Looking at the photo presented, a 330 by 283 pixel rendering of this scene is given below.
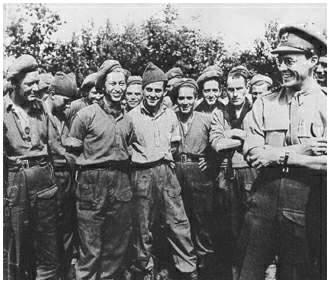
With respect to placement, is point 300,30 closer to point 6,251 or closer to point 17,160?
point 17,160

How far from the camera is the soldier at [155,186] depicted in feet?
17.9

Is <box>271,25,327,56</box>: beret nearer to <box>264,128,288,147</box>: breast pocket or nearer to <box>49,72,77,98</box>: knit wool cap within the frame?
<box>264,128,288,147</box>: breast pocket

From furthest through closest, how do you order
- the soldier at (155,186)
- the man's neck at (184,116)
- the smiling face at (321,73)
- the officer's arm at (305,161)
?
1. the man's neck at (184,116)
2. the soldier at (155,186)
3. the smiling face at (321,73)
4. the officer's arm at (305,161)

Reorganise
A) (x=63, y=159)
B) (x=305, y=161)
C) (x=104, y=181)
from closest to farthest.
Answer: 1. (x=305, y=161)
2. (x=104, y=181)
3. (x=63, y=159)

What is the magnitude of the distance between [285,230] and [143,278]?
4.71ft

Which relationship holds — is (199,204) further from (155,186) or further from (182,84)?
(182,84)

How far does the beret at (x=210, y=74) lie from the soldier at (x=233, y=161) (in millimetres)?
112

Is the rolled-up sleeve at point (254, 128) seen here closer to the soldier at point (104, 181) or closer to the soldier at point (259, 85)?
the soldier at point (259, 85)

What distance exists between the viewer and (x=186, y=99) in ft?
18.2

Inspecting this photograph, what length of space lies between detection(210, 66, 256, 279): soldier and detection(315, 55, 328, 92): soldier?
0.67m

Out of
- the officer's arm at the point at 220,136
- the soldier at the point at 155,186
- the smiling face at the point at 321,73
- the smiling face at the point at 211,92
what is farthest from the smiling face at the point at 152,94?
the smiling face at the point at 321,73

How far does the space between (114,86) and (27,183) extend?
123 cm

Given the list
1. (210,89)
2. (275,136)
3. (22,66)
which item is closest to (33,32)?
(22,66)

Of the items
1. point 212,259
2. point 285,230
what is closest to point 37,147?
point 212,259
